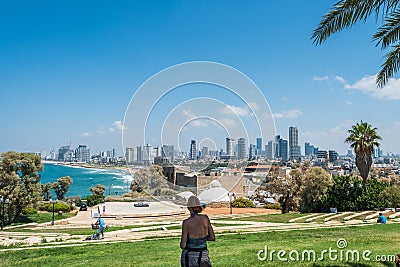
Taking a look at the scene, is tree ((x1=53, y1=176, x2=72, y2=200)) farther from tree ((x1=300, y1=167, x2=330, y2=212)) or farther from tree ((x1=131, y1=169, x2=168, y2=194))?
tree ((x1=300, y1=167, x2=330, y2=212))

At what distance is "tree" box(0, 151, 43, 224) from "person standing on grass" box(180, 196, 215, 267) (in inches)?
1022

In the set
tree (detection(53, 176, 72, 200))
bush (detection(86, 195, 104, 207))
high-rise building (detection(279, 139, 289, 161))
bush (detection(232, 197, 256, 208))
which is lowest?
bush (detection(86, 195, 104, 207))

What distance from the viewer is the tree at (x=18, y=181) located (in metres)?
26.9

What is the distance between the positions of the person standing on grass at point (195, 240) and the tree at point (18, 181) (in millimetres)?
25964

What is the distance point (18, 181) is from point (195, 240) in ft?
88.5

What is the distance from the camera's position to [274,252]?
770cm

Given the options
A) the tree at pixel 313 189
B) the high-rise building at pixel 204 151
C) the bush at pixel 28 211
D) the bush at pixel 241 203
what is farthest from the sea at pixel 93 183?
the tree at pixel 313 189

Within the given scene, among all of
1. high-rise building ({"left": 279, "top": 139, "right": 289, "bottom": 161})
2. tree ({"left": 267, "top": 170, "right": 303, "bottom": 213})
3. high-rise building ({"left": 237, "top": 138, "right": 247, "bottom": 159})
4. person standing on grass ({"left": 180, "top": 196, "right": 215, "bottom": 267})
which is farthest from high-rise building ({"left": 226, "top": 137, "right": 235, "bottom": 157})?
high-rise building ({"left": 279, "top": 139, "right": 289, "bottom": 161})

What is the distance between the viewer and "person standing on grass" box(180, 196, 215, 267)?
442 cm

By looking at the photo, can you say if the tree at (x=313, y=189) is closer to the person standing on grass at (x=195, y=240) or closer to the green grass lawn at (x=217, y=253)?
the green grass lawn at (x=217, y=253)

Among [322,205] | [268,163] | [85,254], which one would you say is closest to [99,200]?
[268,163]

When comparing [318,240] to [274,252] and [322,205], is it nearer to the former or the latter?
[274,252]

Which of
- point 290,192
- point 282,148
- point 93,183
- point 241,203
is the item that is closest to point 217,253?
point 290,192

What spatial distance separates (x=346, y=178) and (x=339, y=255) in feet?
62.6
